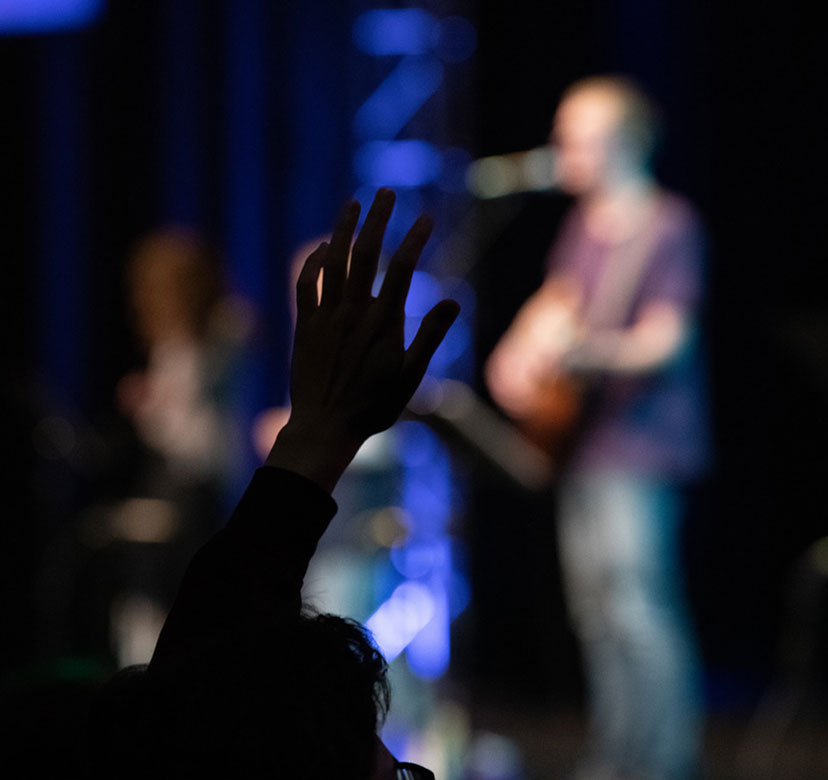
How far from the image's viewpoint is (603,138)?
2621mm

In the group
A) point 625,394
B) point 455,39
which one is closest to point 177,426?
point 625,394

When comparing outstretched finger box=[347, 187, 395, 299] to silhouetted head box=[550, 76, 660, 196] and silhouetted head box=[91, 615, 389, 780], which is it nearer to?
silhouetted head box=[91, 615, 389, 780]

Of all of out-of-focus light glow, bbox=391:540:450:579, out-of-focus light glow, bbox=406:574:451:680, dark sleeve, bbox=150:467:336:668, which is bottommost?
out-of-focus light glow, bbox=406:574:451:680

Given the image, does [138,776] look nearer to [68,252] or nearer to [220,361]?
[220,361]

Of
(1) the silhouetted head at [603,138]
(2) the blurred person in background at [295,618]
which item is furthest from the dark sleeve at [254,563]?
(1) the silhouetted head at [603,138]

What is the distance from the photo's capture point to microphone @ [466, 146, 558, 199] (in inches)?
108

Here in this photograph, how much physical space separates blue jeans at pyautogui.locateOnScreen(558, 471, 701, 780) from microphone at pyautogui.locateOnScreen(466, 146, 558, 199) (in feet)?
2.31

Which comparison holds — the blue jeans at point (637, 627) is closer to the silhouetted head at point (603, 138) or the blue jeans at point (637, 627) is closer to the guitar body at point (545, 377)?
the guitar body at point (545, 377)

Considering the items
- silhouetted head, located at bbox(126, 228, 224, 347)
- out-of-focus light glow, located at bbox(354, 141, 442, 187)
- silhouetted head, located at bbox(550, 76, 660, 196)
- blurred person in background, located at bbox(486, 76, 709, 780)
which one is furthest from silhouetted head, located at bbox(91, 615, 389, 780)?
out-of-focus light glow, located at bbox(354, 141, 442, 187)

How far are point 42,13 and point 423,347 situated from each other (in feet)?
12.3

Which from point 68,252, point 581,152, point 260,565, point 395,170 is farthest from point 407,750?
point 68,252

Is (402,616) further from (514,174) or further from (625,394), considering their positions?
(514,174)

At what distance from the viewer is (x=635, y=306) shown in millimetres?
2570

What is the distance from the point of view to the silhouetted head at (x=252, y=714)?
24.7 inches
